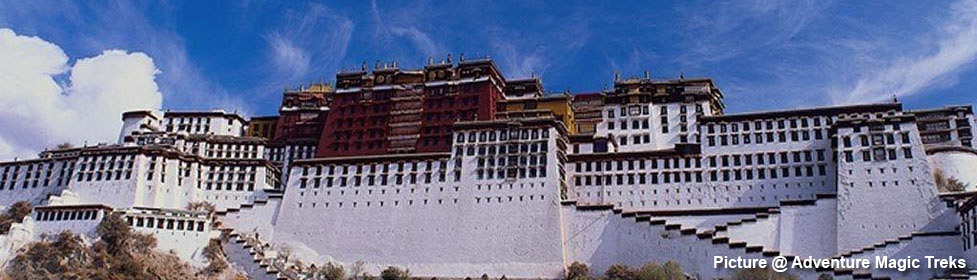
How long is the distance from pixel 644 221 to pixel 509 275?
11283 millimetres

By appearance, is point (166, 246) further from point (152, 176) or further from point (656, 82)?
point (656, 82)

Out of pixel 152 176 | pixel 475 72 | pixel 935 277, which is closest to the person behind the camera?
pixel 935 277

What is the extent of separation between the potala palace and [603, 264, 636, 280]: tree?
2.24 m

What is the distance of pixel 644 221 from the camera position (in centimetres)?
6594

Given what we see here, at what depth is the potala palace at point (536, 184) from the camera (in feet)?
209

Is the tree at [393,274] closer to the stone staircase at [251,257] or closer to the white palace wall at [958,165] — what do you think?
the stone staircase at [251,257]

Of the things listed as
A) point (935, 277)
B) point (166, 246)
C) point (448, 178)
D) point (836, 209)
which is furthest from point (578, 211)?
point (166, 246)

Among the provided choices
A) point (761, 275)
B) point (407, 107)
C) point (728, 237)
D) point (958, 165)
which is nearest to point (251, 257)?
point (407, 107)

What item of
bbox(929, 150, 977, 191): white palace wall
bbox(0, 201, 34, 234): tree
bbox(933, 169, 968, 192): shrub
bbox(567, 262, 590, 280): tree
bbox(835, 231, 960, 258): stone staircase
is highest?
bbox(929, 150, 977, 191): white palace wall

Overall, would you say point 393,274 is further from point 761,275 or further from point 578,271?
point 761,275

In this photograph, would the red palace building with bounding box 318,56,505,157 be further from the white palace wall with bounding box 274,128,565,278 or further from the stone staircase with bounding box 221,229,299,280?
the stone staircase with bounding box 221,229,299,280

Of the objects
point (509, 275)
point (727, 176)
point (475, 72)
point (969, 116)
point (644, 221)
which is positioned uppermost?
point (475, 72)

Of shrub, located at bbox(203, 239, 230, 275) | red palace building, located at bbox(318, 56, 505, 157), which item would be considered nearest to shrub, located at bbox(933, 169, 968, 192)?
red palace building, located at bbox(318, 56, 505, 157)

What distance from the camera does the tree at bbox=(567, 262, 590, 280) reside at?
64.9 metres
